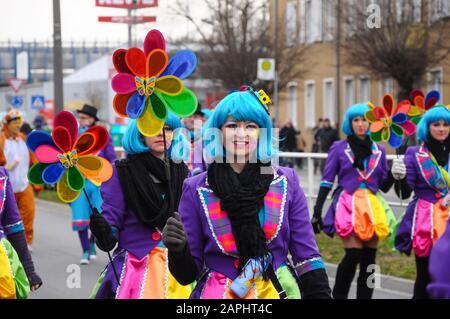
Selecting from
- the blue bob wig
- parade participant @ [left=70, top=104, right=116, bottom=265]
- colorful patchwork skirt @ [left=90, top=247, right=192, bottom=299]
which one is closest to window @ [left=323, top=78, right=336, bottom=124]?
parade participant @ [left=70, top=104, right=116, bottom=265]

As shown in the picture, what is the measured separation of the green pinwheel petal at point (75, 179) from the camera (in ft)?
16.1

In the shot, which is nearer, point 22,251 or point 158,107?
point 158,107

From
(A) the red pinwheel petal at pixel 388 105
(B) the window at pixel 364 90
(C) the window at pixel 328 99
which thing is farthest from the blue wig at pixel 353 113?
(C) the window at pixel 328 99

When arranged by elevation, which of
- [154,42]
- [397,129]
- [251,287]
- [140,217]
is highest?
[154,42]

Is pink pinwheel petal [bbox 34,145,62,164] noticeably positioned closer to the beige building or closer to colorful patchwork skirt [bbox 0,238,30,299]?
colorful patchwork skirt [bbox 0,238,30,299]

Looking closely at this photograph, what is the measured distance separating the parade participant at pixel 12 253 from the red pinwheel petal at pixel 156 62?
1629 millimetres

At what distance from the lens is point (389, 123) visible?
8898mm

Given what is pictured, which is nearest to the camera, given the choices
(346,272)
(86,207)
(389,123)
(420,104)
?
(346,272)

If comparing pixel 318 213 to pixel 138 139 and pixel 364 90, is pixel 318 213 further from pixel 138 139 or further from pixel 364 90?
pixel 364 90

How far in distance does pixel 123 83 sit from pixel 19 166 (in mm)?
9125

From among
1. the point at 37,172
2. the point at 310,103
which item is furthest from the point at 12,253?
the point at 310,103

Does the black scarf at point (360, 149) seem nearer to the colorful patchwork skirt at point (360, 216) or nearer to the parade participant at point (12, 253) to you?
the colorful patchwork skirt at point (360, 216)

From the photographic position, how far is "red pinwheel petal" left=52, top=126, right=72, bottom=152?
500cm
